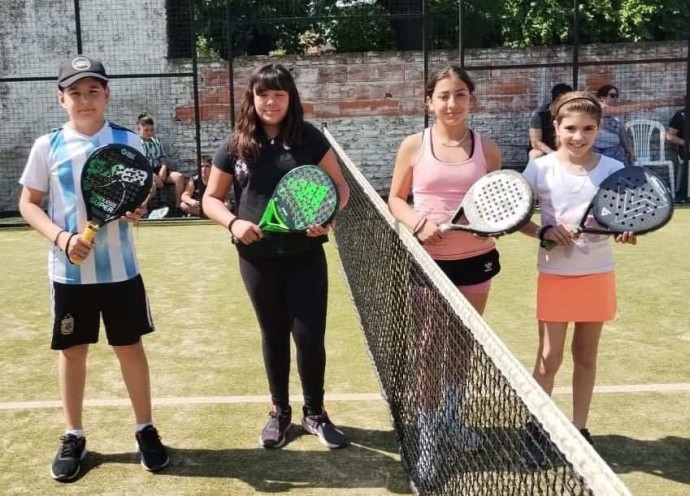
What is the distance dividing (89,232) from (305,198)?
0.83 m

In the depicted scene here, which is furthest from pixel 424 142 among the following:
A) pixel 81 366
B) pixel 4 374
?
pixel 4 374

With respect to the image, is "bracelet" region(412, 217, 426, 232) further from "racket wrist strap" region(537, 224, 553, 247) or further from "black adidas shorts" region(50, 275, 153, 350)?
"black adidas shorts" region(50, 275, 153, 350)

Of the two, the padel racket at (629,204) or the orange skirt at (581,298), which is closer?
the padel racket at (629,204)

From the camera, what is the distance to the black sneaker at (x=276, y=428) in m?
3.67

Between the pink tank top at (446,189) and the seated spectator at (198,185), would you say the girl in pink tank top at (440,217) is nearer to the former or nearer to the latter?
the pink tank top at (446,189)

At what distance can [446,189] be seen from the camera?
10.9ft

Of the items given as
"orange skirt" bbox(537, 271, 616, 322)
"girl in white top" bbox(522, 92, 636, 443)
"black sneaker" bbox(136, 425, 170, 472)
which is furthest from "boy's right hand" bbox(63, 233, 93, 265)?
"orange skirt" bbox(537, 271, 616, 322)

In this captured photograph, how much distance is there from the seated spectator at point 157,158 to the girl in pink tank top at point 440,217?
7.78 metres

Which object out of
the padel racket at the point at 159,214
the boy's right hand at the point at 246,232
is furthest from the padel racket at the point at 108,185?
the padel racket at the point at 159,214

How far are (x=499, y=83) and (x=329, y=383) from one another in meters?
8.90

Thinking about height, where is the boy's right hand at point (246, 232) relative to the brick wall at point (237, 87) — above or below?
below

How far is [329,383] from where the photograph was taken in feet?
15.0

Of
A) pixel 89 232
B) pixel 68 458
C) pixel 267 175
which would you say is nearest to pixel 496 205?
pixel 267 175

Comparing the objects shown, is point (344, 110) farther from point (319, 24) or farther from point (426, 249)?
point (426, 249)
